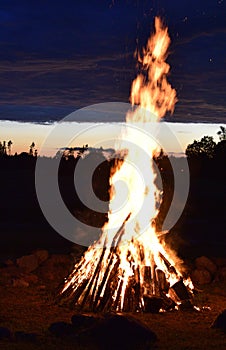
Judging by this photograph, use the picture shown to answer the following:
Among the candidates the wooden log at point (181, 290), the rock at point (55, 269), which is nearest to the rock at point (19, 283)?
the rock at point (55, 269)

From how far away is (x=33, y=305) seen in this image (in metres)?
8.33

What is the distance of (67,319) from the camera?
306 inches

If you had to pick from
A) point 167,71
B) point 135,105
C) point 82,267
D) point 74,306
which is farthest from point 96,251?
point 167,71

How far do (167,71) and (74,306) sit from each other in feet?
11.7

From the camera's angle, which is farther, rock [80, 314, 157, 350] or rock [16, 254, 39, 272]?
rock [16, 254, 39, 272]

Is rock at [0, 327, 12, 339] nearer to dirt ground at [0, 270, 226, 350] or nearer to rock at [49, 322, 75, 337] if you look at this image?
dirt ground at [0, 270, 226, 350]

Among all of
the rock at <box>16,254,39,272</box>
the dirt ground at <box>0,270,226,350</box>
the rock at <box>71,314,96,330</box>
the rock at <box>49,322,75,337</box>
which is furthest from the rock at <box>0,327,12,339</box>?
the rock at <box>16,254,39,272</box>

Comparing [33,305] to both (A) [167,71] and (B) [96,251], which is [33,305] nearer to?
(B) [96,251]

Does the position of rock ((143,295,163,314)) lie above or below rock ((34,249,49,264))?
below

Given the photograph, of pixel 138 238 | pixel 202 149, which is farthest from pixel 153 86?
pixel 202 149

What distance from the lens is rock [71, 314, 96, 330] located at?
6992mm

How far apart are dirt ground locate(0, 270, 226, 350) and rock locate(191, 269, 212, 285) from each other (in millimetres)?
246

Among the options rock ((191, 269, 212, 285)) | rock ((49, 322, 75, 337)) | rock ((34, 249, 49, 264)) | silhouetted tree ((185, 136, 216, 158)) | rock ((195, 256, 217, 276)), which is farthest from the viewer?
silhouetted tree ((185, 136, 216, 158))

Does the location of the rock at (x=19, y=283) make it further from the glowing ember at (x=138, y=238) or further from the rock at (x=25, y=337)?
the rock at (x=25, y=337)
